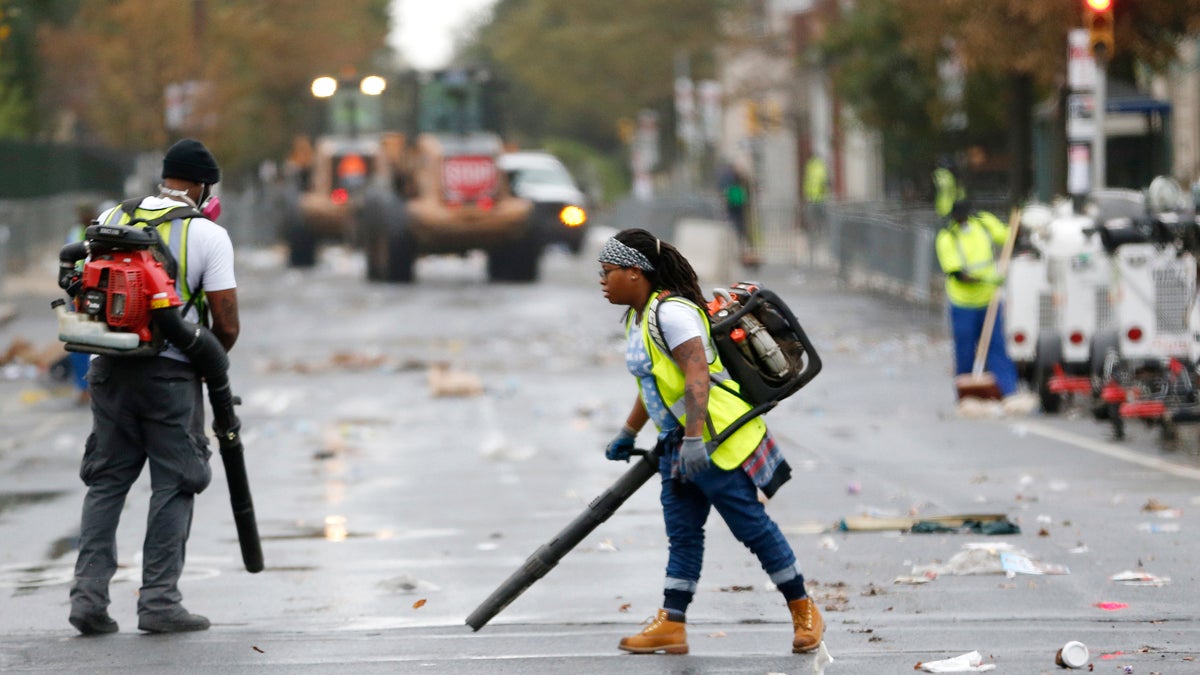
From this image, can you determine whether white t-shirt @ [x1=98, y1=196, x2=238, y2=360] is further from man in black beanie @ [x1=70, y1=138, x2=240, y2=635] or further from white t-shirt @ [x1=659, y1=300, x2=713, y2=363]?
white t-shirt @ [x1=659, y1=300, x2=713, y2=363]

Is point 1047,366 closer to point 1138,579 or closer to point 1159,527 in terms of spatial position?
point 1159,527

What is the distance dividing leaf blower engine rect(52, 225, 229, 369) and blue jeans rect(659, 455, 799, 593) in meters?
1.92

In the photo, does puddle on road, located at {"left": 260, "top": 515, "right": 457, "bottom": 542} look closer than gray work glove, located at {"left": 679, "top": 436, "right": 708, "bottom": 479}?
No

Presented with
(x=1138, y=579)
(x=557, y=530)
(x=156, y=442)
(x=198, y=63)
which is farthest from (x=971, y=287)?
(x=198, y=63)

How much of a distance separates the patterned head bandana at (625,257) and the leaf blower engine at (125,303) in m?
1.65

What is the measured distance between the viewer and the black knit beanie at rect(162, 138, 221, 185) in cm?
832

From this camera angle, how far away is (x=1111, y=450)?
13977mm

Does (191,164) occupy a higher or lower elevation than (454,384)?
higher

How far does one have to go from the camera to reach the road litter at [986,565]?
30.1 ft

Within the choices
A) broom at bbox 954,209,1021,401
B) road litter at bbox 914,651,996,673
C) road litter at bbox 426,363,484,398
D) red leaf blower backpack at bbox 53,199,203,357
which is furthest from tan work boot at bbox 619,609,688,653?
road litter at bbox 426,363,484,398

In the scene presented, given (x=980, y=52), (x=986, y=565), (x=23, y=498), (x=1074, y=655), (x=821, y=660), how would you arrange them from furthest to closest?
(x=980, y=52) < (x=23, y=498) < (x=986, y=565) < (x=821, y=660) < (x=1074, y=655)

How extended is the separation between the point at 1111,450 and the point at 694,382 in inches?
293

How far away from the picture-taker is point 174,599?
816 centimetres

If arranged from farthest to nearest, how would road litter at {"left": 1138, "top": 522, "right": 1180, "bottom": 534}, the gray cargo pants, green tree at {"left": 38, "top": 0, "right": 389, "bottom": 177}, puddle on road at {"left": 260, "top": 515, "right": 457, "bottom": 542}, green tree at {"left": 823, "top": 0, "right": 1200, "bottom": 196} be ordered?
green tree at {"left": 38, "top": 0, "right": 389, "bottom": 177} < green tree at {"left": 823, "top": 0, "right": 1200, "bottom": 196} < puddle on road at {"left": 260, "top": 515, "right": 457, "bottom": 542} < road litter at {"left": 1138, "top": 522, "right": 1180, "bottom": 534} < the gray cargo pants
